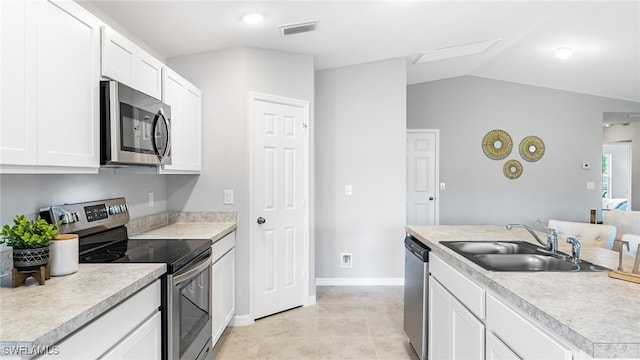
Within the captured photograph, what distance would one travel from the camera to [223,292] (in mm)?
2787

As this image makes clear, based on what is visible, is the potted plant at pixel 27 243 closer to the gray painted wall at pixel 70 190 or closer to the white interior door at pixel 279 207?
the gray painted wall at pixel 70 190

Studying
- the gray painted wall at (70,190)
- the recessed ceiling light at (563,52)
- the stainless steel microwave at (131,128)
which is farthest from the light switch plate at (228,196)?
the recessed ceiling light at (563,52)

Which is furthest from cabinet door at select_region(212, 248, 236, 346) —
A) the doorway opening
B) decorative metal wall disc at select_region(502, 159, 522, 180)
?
the doorway opening

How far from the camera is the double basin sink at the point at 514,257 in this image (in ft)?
5.48

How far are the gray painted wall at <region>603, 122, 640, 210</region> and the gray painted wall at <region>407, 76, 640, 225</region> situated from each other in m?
1.96

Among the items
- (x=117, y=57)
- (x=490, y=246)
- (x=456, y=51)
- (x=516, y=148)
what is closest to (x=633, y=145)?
(x=516, y=148)

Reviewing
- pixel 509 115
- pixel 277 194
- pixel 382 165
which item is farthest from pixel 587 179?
pixel 277 194

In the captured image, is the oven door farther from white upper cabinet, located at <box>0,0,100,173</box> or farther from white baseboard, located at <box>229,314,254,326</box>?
white baseboard, located at <box>229,314,254,326</box>

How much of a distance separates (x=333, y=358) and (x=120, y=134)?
6.61 ft

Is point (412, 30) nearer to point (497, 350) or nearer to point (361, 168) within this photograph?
point (361, 168)

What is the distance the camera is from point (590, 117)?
230 inches

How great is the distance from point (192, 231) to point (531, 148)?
17.7ft

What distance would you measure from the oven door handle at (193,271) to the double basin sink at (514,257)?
142cm

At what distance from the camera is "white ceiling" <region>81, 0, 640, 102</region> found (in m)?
2.55
